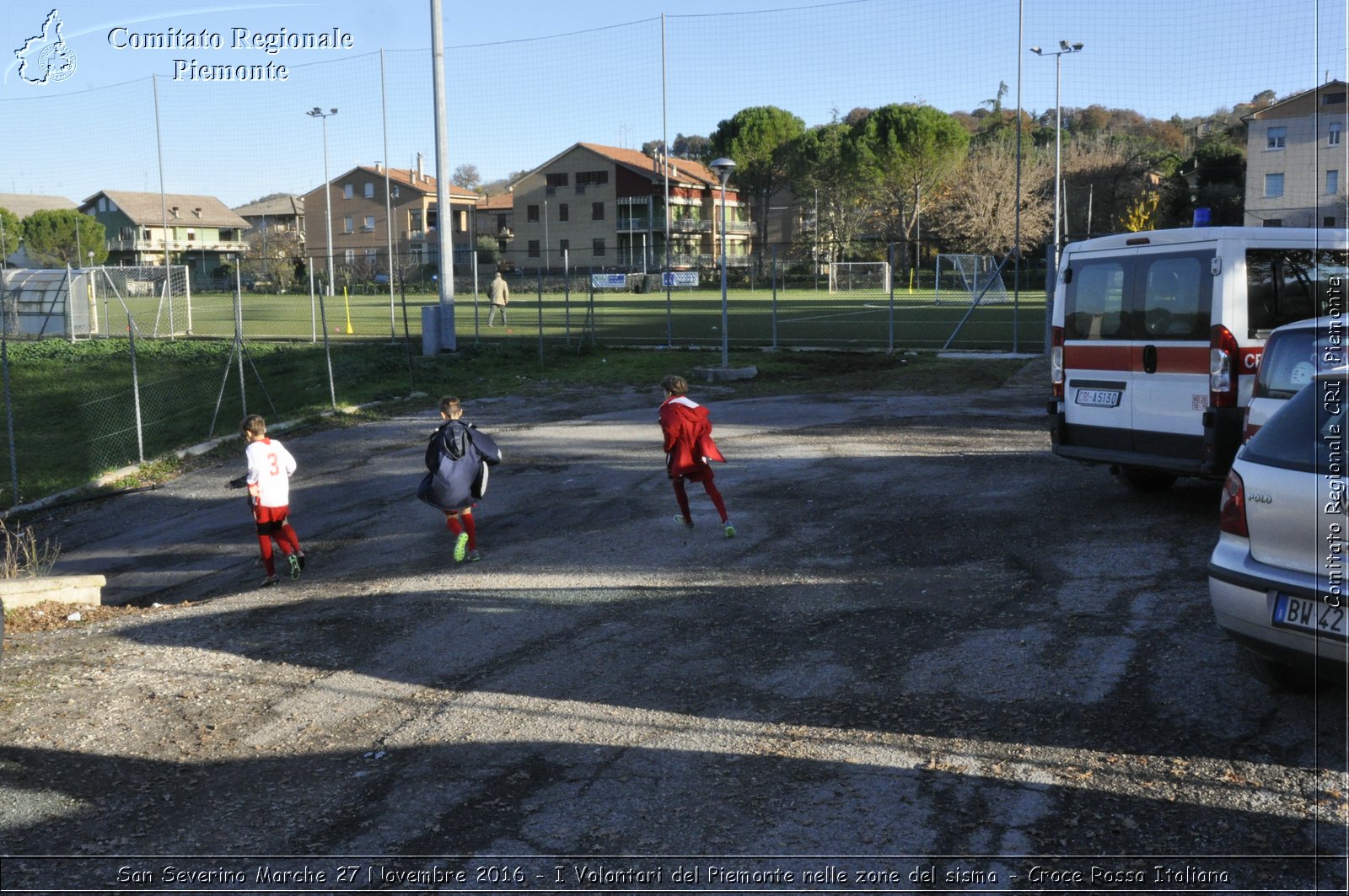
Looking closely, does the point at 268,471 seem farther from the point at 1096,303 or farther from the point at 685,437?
the point at 1096,303

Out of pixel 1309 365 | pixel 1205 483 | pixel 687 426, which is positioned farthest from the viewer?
pixel 1205 483

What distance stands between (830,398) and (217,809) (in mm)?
14371

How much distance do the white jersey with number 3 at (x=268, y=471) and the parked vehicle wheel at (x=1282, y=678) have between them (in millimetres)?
7086

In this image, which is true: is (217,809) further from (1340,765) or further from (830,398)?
(830,398)

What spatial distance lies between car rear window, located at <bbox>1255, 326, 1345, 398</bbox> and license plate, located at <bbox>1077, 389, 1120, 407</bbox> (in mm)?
1984

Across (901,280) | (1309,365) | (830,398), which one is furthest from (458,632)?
(901,280)

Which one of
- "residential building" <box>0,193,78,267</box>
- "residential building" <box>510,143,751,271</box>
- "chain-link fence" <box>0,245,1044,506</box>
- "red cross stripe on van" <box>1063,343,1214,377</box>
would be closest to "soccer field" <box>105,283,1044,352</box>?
"chain-link fence" <box>0,245,1044,506</box>

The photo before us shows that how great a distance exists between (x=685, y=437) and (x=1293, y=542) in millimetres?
5333

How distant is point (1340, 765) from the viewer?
475 cm

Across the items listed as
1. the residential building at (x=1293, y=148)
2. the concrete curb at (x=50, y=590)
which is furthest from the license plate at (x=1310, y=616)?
the residential building at (x=1293, y=148)

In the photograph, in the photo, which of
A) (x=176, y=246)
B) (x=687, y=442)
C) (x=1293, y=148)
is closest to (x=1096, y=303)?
(x=687, y=442)

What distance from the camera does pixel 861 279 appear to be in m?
61.9

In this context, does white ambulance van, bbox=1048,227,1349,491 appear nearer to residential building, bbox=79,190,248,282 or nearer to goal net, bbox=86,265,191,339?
goal net, bbox=86,265,191,339

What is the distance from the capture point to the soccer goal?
193 feet
